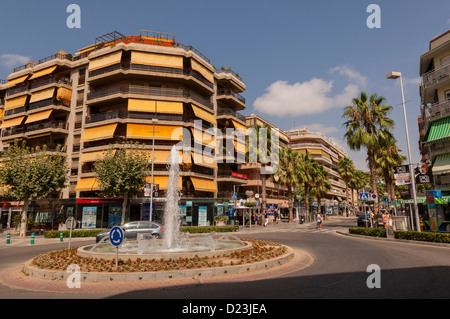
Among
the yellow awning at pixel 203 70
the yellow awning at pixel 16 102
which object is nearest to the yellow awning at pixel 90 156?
the yellow awning at pixel 203 70

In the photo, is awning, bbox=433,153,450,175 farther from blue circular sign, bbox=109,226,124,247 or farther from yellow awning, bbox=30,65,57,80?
yellow awning, bbox=30,65,57,80

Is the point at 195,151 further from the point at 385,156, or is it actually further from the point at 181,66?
the point at 385,156

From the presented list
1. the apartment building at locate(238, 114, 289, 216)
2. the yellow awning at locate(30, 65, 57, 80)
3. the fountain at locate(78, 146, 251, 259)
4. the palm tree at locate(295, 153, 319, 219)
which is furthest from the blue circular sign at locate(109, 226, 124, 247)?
the yellow awning at locate(30, 65, 57, 80)

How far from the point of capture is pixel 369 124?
89.8 feet

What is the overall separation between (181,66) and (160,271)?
30.9 m

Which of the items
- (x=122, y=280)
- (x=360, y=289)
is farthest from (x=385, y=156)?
(x=122, y=280)

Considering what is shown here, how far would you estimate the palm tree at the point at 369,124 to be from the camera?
2681cm

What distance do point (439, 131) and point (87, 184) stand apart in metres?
36.2

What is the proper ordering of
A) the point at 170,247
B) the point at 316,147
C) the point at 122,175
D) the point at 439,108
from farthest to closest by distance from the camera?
the point at 316,147 < the point at 122,175 < the point at 439,108 < the point at 170,247

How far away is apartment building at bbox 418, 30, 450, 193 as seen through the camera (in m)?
24.4

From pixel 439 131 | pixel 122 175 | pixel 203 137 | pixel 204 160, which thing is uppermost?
pixel 203 137

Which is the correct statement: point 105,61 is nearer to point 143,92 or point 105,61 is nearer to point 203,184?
point 143,92

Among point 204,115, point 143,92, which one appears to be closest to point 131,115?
point 143,92

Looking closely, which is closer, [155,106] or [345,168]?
[155,106]
